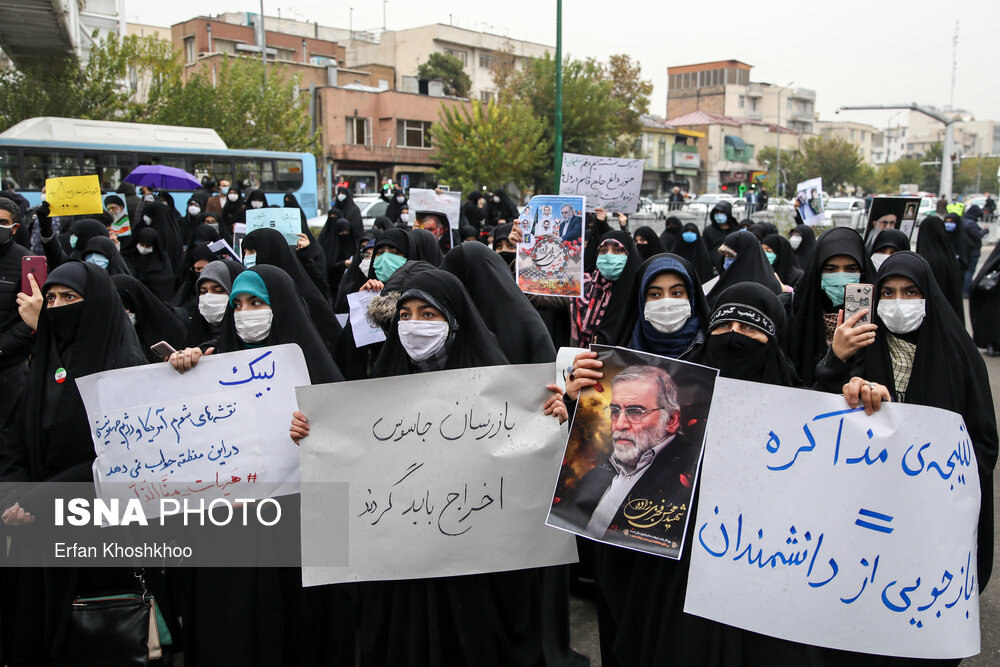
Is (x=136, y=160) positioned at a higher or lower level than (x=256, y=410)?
higher

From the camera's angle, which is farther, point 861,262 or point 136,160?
point 136,160

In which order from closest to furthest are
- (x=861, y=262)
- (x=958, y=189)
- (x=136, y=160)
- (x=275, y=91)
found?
(x=861, y=262), (x=136, y=160), (x=275, y=91), (x=958, y=189)

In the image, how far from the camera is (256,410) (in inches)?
108

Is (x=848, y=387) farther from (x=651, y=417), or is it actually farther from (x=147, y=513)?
(x=147, y=513)

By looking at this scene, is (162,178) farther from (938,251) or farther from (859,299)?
(859,299)

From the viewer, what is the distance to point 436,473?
246cm

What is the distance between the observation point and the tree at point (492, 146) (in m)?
30.3

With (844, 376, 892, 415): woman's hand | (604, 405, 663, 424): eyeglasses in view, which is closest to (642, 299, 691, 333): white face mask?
(604, 405, 663, 424): eyeglasses

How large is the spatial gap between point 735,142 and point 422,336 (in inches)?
2604

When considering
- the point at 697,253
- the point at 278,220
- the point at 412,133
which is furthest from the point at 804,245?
the point at 412,133

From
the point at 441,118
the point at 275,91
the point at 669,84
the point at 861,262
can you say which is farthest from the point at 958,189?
the point at 861,262

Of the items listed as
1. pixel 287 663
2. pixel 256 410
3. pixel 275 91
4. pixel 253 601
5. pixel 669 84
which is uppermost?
pixel 669 84

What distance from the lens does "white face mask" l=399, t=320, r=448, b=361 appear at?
2623 millimetres

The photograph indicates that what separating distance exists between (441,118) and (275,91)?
12.3 metres
